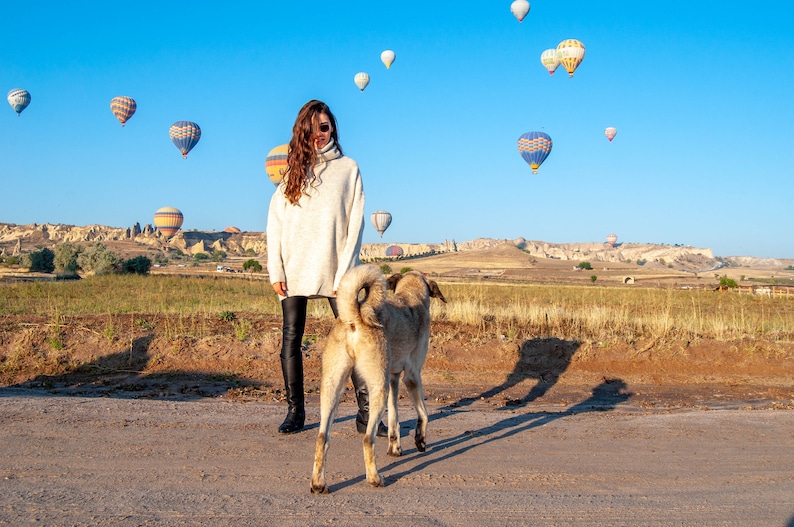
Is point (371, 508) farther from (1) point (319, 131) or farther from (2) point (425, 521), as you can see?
(1) point (319, 131)

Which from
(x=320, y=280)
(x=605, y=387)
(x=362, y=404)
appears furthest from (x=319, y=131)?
(x=605, y=387)

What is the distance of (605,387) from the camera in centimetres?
1034

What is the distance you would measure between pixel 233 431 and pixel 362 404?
3.66 feet

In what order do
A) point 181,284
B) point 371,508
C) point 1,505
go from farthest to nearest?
point 181,284
point 371,508
point 1,505

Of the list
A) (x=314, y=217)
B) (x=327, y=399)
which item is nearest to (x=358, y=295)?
(x=327, y=399)

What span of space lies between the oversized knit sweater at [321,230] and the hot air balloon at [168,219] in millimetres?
79709

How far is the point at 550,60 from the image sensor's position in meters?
58.7

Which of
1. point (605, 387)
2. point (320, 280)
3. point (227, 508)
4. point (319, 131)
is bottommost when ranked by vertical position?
point (605, 387)

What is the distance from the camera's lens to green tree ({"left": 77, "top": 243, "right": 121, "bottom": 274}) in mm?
44406

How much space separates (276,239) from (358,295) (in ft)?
4.73

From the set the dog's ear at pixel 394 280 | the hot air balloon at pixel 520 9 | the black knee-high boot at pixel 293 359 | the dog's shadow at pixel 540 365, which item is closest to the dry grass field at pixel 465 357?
the dog's shadow at pixel 540 365

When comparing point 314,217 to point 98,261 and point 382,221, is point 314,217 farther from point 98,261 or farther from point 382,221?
point 382,221

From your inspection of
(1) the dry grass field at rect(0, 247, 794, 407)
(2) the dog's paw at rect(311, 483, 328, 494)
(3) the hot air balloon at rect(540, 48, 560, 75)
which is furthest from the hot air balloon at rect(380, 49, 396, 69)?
(2) the dog's paw at rect(311, 483, 328, 494)

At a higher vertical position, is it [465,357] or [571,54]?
[571,54]
